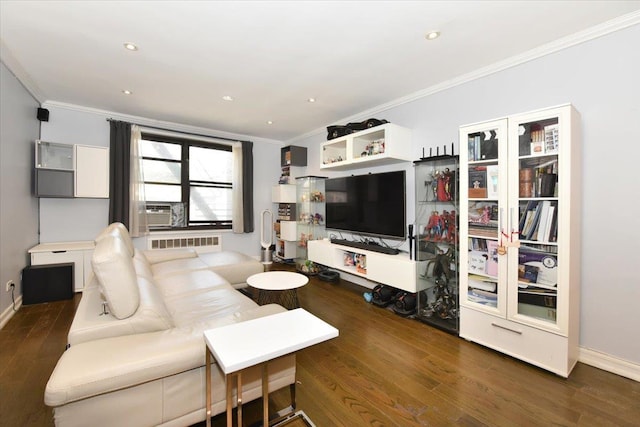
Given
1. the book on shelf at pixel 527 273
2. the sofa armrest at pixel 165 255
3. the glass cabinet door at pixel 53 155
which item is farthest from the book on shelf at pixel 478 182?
the glass cabinet door at pixel 53 155

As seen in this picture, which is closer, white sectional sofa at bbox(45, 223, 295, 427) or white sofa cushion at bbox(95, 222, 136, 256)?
white sectional sofa at bbox(45, 223, 295, 427)

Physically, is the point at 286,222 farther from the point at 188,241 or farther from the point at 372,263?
the point at 372,263

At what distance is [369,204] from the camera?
3715mm

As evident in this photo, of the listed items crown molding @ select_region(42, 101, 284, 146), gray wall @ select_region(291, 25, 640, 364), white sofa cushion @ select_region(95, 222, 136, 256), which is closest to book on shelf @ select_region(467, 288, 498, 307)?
gray wall @ select_region(291, 25, 640, 364)

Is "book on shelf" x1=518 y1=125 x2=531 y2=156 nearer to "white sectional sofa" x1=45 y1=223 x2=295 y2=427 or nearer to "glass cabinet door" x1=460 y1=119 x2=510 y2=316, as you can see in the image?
"glass cabinet door" x1=460 y1=119 x2=510 y2=316

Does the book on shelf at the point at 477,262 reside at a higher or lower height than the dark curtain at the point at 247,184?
lower

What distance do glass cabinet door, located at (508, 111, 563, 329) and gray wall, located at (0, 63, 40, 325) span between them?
459cm

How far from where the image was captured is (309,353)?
222 cm

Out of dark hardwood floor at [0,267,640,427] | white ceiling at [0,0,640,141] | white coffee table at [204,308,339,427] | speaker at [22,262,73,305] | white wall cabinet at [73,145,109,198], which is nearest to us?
white coffee table at [204,308,339,427]

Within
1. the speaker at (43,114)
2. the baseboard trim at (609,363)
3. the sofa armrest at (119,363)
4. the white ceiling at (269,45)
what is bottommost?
the baseboard trim at (609,363)

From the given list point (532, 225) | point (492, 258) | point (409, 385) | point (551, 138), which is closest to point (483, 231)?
point (492, 258)

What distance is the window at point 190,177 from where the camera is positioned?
4.45m

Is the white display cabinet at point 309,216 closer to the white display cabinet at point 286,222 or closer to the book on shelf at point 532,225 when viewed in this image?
the white display cabinet at point 286,222

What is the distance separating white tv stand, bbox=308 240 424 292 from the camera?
2926 millimetres
